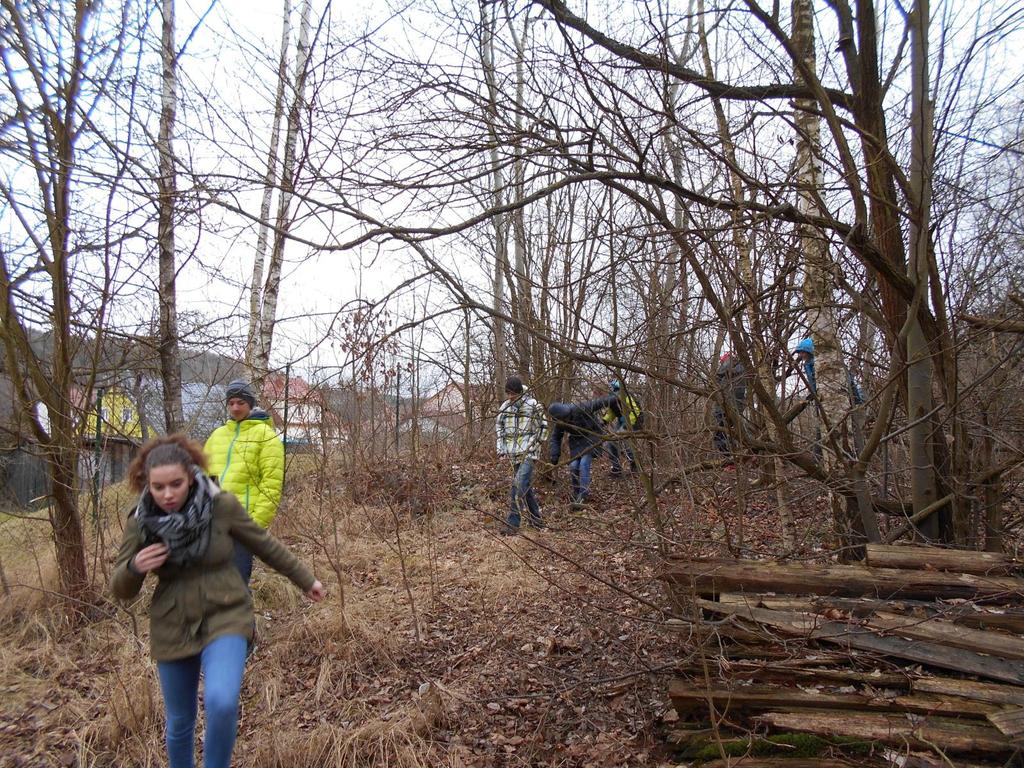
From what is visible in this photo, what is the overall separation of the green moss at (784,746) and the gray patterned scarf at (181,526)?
2.35 meters

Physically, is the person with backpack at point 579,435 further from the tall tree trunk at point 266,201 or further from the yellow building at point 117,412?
the yellow building at point 117,412

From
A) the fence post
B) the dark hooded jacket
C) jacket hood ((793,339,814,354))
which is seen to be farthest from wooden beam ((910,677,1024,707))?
the fence post

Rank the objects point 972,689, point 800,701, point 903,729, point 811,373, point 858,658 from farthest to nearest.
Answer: point 811,373 → point 858,658 → point 800,701 → point 972,689 → point 903,729

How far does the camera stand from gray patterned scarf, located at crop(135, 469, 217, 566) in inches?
105

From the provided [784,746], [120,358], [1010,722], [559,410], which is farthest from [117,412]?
[1010,722]

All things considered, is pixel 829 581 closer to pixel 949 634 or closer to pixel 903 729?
pixel 949 634

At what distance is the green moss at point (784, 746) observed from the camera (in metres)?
2.89

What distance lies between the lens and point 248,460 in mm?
4531

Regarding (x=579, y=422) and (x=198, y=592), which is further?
(x=579, y=422)

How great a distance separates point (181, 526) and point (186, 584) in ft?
0.86

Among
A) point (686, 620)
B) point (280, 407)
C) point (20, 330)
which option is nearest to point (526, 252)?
point (280, 407)

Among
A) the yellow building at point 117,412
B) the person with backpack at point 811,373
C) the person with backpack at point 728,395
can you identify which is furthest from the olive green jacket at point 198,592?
the yellow building at point 117,412

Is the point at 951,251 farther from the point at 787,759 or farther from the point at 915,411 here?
the point at 787,759

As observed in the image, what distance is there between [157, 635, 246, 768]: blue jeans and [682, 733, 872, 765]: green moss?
2022 mm
